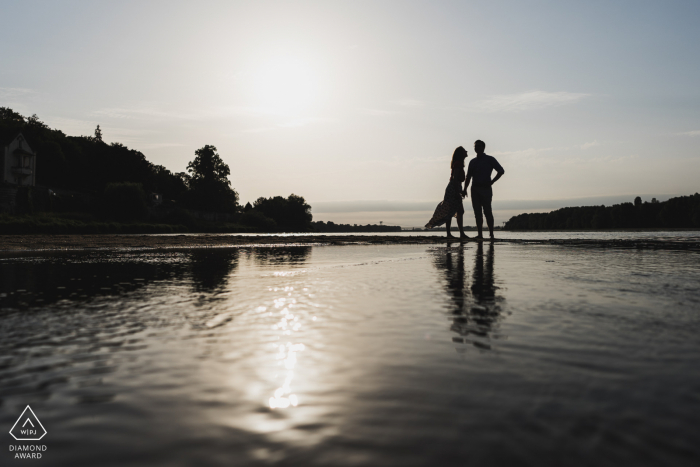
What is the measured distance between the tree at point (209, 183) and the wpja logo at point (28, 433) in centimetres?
10509

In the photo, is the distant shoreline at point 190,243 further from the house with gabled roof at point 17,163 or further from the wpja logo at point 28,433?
the house with gabled roof at point 17,163

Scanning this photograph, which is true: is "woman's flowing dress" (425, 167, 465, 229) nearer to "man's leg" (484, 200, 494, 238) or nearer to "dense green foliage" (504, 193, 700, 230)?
"man's leg" (484, 200, 494, 238)

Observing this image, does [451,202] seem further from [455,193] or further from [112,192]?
[112,192]

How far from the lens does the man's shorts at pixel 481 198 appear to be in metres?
16.1

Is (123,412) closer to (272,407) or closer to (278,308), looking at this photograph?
(272,407)

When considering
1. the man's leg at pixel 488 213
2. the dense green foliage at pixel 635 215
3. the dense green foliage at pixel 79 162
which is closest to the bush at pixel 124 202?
the dense green foliage at pixel 79 162

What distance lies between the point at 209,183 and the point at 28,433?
106m

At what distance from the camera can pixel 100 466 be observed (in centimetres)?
156

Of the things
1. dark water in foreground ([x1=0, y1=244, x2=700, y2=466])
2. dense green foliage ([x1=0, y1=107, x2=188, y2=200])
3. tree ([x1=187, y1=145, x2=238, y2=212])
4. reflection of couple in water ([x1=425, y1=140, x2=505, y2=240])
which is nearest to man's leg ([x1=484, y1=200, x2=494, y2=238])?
reflection of couple in water ([x1=425, y1=140, x2=505, y2=240])

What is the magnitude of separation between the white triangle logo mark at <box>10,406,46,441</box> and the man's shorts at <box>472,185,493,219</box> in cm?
1538

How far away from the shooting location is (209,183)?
4067 inches

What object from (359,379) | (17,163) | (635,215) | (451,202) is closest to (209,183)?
(17,163)

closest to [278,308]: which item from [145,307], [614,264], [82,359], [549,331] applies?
[145,307]

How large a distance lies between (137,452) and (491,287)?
4718 millimetres
